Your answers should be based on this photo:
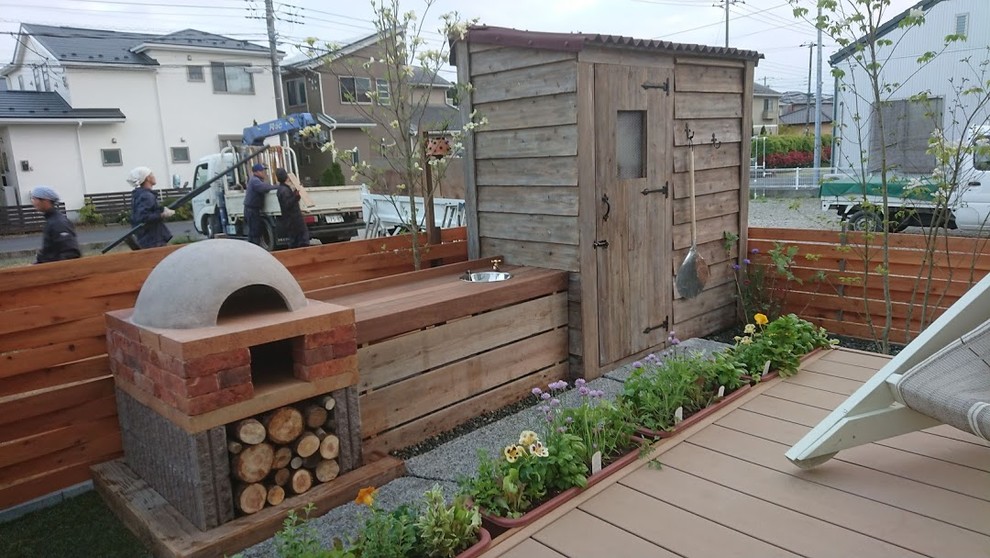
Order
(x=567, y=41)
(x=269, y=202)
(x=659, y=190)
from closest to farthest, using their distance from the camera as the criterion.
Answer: (x=567, y=41) → (x=659, y=190) → (x=269, y=202)

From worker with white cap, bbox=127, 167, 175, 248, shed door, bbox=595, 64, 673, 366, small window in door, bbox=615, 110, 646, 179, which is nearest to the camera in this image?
shed door, bbox=595, 64, 673, 366

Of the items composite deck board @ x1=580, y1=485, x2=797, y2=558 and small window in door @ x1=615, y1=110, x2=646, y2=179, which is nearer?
composite deck board @ x1=580, y1=485, x2=797, y2=558

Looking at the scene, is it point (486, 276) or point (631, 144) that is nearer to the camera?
point (486, 276)

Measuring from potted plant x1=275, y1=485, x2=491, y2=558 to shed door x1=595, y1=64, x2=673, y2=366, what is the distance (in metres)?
2.61

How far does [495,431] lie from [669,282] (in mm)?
2113

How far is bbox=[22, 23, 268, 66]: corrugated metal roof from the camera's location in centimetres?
2086

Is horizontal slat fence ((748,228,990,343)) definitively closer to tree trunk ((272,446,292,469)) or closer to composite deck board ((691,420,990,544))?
composite deck board ((691,420,990,544))

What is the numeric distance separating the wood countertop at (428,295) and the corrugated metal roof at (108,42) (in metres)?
21.3

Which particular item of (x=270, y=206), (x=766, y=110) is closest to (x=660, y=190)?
(x=270, y=206)

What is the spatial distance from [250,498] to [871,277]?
15.2ft

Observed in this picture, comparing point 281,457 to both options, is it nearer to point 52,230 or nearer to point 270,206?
point 52,230

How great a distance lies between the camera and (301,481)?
2793mm

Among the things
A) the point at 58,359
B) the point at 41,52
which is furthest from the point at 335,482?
the point at 41,52

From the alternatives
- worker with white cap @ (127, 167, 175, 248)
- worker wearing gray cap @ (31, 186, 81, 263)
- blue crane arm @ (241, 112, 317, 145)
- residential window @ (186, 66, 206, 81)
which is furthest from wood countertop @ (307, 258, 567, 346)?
residential window @ (186, 66, 206, 81)
